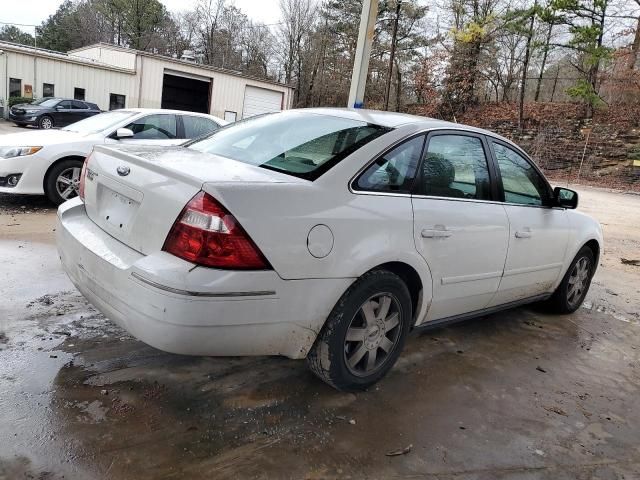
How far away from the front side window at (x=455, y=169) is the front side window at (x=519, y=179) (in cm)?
23

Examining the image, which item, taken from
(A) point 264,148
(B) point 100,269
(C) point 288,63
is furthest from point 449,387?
(C) point 288,63

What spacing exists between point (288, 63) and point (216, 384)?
A: 46.7 metres

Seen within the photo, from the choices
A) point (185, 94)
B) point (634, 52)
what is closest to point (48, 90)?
point (185, 94)

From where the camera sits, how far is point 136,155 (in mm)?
2844

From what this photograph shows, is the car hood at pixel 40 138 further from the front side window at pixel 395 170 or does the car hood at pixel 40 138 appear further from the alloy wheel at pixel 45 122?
the alloy wheel at pixel 45 122

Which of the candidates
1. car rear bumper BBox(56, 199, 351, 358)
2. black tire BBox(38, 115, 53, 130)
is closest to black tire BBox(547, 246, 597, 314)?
car rear bumper BBox(56, 199, 351, 358)

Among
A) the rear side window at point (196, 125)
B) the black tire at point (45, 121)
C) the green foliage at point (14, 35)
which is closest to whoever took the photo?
the rear side window at point (196, 125)

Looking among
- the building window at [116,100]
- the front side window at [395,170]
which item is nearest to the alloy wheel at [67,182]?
the front side window at [395,170]

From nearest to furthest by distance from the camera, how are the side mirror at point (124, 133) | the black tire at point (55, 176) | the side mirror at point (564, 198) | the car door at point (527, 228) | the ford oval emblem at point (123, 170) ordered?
the ford oval emblem at point (123, 170) → the car door at point (527, 228) → the side mirror at point (564, 198) → the black tire at point (55, 176) → the side mirror at point (124, 133)

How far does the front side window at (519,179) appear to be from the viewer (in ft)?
12.5

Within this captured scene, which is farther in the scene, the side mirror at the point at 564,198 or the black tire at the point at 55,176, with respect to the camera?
the black tire at the point at 55,176

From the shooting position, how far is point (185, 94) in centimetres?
3098

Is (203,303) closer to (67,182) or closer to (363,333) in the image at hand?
(363,333)

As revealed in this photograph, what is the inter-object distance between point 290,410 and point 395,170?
56.9 inches
